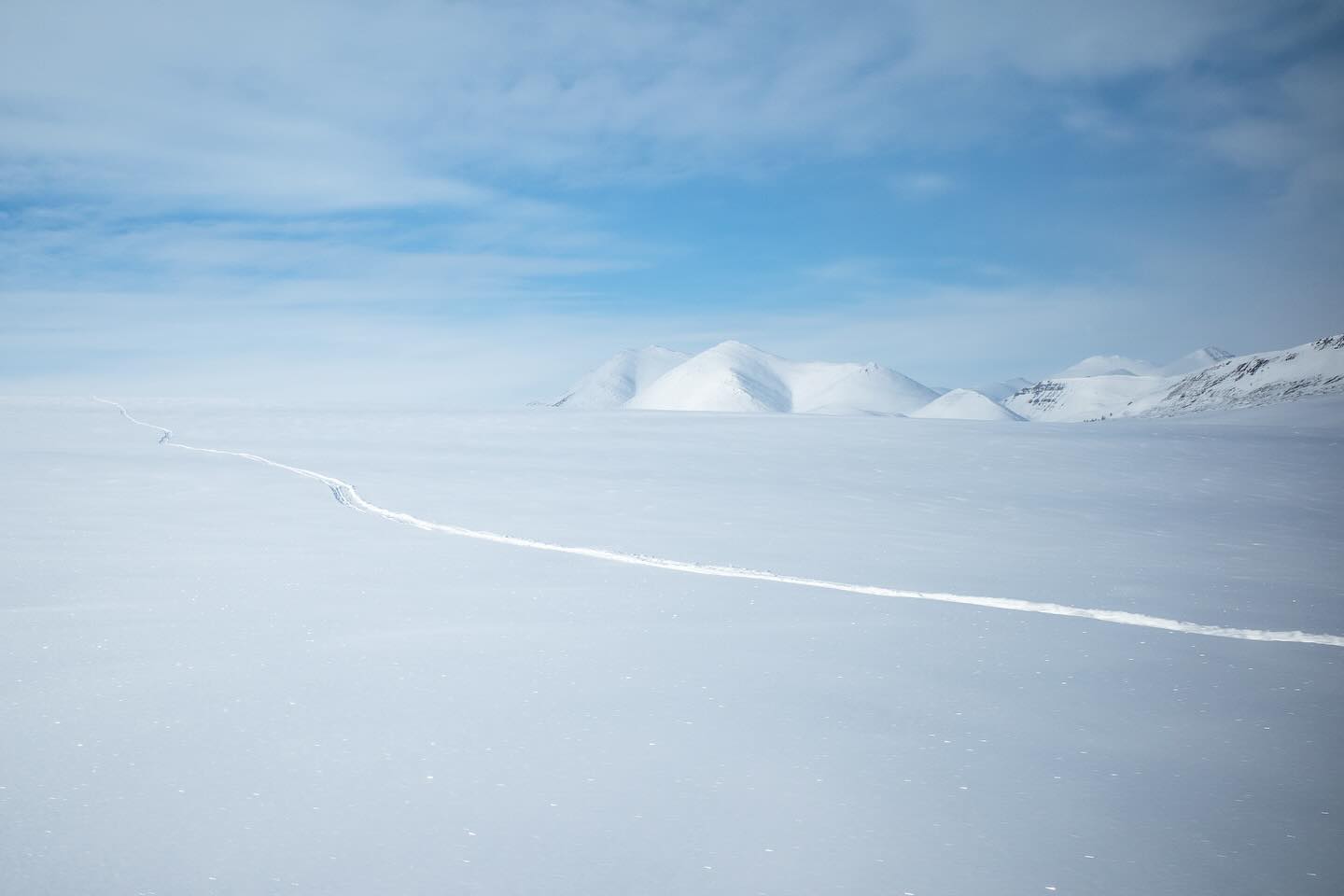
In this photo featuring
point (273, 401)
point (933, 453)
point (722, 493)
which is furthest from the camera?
point (273, 401)

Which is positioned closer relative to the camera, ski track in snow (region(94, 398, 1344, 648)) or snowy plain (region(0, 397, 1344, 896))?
snowy plain (region(0, 397, 1344, 896))

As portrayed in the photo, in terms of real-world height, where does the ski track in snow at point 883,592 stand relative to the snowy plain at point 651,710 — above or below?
above

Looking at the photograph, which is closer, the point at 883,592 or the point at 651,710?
the point at 651,710

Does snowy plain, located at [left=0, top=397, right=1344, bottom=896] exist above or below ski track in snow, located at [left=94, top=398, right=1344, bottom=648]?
below

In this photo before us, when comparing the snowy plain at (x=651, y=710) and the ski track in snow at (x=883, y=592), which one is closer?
the snowy plain at (x=651, y=710)

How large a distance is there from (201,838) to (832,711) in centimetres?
313

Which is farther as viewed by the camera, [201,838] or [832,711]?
[832,711]

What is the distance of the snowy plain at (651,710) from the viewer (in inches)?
132

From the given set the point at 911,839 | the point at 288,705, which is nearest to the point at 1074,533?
the point at 911,839

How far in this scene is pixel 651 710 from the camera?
15.9 feet

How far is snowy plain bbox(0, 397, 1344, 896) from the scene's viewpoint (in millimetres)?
3365

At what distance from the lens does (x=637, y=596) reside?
7.55 m

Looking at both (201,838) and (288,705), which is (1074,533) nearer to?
(288,705)

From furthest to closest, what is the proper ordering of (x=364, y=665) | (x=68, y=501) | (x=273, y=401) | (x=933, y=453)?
1. (x=273, y=401)
2. (x=933, y=453)
3. (x=68, y=501)
4. (x=364, y=665)
